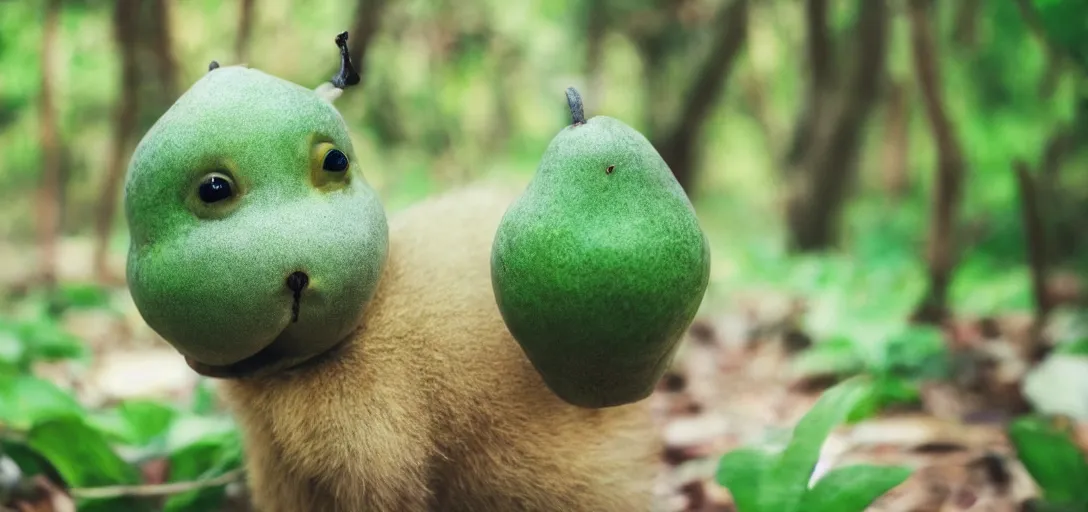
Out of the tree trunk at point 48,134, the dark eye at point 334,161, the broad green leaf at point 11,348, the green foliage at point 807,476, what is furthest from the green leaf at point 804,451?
the tree trunk at point 48,134

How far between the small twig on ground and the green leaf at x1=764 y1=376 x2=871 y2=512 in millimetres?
617

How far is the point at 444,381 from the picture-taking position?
2.69 feet

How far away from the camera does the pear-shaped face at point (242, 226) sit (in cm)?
74

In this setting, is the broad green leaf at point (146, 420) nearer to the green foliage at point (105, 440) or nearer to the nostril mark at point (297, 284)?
the green foliage at point (105, 440)

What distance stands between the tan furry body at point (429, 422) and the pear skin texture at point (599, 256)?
108 mm

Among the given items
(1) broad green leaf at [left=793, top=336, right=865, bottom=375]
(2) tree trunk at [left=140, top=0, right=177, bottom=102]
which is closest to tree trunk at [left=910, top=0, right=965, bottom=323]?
(1) broad green leaf at [left=793, top=336, right=865, bottom=375]

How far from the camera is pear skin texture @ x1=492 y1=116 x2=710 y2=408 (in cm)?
70

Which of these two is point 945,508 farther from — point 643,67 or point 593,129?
point 643,67

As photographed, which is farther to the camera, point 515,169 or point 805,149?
point 515,169

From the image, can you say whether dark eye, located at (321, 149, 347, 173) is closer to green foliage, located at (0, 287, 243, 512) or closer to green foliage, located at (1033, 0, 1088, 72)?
green foliage, located at (0, 287, 243, 512)

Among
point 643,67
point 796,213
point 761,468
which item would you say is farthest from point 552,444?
point 643,67

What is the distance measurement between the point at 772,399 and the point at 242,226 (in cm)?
127

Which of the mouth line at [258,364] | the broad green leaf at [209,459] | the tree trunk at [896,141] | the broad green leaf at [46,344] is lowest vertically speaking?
the broad green leaf at [209,459]

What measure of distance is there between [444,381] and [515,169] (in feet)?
9.12
